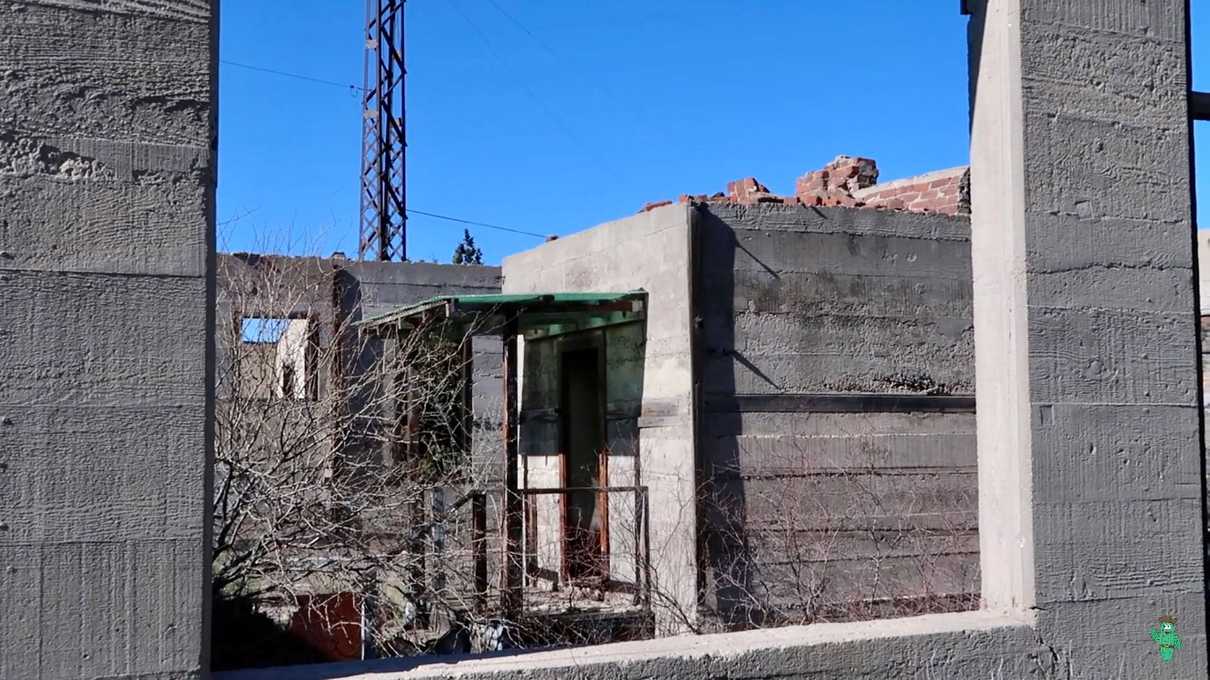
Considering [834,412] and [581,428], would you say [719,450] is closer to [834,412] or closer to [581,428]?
[834,412]

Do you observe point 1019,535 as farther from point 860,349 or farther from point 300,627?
point 300,627

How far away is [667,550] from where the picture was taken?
388 inches

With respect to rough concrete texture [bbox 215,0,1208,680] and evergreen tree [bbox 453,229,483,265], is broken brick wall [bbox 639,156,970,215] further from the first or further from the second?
evergreen tree [bbox 453,229,483,265]

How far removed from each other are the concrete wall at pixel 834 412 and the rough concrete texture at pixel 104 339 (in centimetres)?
674

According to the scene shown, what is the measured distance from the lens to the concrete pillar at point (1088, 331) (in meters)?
4.15

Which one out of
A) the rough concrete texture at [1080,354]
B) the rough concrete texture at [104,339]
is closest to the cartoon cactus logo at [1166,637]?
the rough concrete texture at [1080,354]

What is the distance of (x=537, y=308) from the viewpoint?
1027 centimetres

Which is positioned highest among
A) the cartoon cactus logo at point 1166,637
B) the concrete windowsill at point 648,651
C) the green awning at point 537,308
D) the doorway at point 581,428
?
the green awning at point 537,308

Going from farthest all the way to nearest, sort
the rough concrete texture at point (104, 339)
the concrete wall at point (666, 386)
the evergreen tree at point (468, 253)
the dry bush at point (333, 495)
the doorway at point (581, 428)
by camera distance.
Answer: the evergreen tree at point (468, 253) < the doorway at point (581, 428) < the concrete wall at point (666, 386) < the dry bush at point (333, 495) < the rough concrete texture at point (104, 339)

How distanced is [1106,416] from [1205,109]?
1.30m

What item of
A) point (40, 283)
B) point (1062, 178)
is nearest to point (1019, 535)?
point (1062, 178)

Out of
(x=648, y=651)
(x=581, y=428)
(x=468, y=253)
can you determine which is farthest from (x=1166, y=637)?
(x=468, y=253)

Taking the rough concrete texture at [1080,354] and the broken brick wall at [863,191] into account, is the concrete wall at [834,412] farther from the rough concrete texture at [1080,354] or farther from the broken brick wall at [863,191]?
the rough concrete texture at [1080,354]

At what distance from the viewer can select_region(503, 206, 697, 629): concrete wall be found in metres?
9.60
